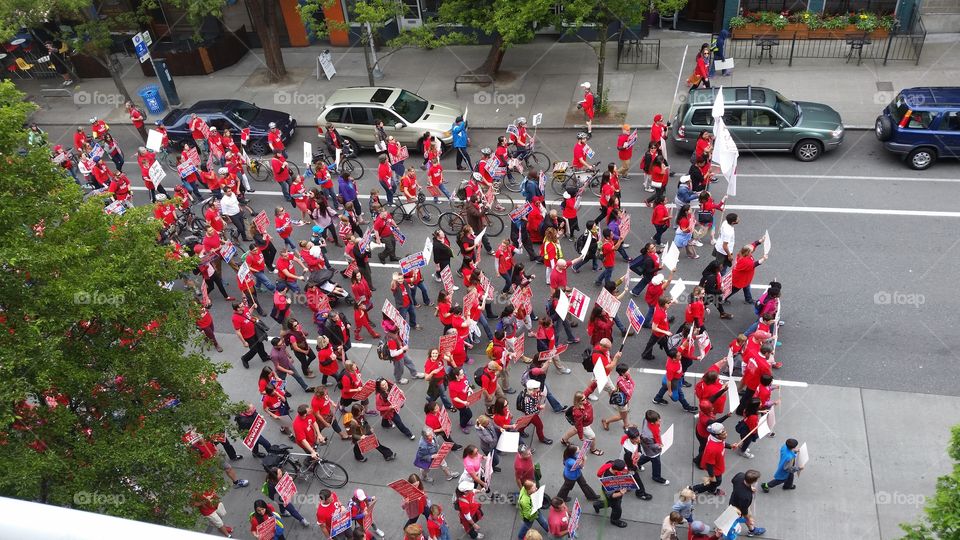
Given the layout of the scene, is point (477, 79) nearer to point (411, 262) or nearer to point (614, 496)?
point (411, 262)

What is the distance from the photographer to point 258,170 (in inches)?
792

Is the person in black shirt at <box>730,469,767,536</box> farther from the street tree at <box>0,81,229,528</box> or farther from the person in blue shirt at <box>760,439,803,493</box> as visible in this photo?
the street tree at <box>0,81,229,528</box>

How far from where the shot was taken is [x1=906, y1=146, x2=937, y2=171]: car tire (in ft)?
54.8

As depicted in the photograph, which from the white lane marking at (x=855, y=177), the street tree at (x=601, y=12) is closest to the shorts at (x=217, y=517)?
the white lane marking at (x=855, y=177)


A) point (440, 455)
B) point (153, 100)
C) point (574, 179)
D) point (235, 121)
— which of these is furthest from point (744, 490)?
point (153, 100)

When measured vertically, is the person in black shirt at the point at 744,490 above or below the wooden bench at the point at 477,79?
above

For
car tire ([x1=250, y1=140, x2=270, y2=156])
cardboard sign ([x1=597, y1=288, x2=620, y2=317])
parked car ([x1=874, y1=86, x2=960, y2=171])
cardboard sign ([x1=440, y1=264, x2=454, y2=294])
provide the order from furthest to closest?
1. car tire ([x1=250, y1=140, x2=270, y2=156])
2. parked car ([x1=874, y1=86, x2=960, y2=171])
3. cardboard sign ([x1=440, y1=264, x2=454, y2=294])
4. cardboard sign ([x1=597, y1=288, x2=620, y2=317])

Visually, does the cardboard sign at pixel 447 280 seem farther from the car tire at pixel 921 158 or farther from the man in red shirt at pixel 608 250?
the car tire at pixel 921 158

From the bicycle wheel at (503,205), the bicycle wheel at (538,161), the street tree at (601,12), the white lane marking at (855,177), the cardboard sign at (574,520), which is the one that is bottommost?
the bicycle wheel at (503,205)

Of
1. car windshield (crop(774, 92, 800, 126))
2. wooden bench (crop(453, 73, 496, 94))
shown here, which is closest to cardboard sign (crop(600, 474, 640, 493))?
car windshield (crop(774, 92, 800, 126))

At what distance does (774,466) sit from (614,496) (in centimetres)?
280

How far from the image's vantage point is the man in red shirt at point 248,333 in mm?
13125

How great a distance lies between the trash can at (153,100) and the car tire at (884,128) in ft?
73.1

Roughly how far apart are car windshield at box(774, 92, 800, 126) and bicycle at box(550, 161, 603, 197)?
4615 mm
